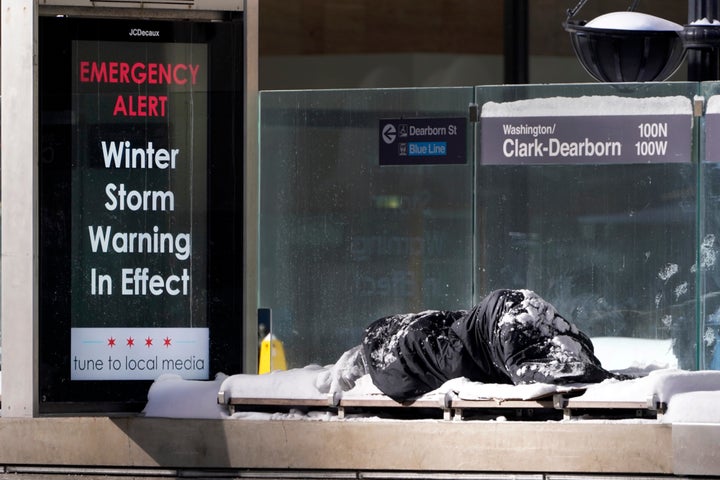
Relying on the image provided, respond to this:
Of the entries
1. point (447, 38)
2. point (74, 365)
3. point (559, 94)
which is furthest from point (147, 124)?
point (447, 38)

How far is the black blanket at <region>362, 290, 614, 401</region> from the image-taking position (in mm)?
7871

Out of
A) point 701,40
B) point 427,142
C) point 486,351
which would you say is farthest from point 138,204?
point 701,40

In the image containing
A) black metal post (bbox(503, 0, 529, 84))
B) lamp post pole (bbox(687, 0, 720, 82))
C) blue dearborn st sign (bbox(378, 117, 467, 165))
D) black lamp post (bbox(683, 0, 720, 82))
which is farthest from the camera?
black metal post (bbox(503, 0, 529, 84))

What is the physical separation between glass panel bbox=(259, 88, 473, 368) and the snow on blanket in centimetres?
47

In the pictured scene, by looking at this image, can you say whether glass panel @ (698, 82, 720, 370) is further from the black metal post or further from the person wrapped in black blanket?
the black metal post

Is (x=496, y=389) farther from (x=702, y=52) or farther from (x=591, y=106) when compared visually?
(x=702, y=52)

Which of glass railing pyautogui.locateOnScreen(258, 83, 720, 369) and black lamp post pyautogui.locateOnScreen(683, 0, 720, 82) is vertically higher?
black lamp post pyautogui.locateOnScreen(683, 0, 720, 82)

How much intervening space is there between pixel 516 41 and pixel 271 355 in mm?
6558

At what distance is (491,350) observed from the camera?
8008mm

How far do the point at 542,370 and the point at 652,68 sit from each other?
2193 mm

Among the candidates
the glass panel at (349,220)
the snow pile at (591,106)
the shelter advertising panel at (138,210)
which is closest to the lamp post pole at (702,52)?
the snow pile at (591,106)

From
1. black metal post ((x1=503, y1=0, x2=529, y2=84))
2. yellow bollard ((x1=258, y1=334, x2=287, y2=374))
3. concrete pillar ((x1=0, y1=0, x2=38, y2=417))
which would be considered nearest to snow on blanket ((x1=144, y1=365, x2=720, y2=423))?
yellow bollard ((x1=258, y1=334, x2=287, y2=374))

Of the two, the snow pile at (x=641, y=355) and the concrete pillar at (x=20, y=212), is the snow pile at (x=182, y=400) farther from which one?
the snow pile at (x=641, y=355)

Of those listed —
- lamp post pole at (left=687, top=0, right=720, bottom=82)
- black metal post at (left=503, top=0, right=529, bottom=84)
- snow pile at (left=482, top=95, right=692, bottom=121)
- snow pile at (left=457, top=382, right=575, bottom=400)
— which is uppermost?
black metal post at (left=503, top=0, right=529, bottom=84)
